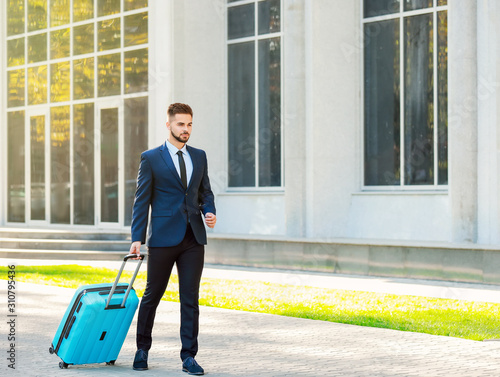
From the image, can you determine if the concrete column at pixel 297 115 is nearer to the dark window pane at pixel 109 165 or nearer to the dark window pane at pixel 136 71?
the dark window pane at pixel 136 71

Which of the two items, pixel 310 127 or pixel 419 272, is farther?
pixel 310 127

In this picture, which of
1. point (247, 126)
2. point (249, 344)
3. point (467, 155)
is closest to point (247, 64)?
point (247, 126)

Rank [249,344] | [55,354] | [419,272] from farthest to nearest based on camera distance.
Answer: [419,272], [249,344], [55,354]

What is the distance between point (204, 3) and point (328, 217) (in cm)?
630

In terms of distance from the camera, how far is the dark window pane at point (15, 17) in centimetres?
2592

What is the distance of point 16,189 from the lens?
26.0m

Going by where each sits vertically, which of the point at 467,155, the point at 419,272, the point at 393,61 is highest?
the point at 393,61

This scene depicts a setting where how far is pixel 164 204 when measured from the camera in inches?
272

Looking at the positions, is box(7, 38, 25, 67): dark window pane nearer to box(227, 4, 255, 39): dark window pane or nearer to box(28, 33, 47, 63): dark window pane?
box(28, 33, 47, 63): dark window pane

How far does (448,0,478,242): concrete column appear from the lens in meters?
15.2

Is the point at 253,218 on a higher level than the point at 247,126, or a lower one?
lower

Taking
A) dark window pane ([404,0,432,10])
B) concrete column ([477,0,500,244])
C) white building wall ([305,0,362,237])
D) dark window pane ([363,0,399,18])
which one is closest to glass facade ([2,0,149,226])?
white building wall ([305,0,362,237])

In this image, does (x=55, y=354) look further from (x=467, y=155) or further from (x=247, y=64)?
(x=247, y=64)


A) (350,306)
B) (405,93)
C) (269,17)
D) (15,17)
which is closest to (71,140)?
(15,17)
